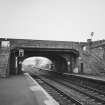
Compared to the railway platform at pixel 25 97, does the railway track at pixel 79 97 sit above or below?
below

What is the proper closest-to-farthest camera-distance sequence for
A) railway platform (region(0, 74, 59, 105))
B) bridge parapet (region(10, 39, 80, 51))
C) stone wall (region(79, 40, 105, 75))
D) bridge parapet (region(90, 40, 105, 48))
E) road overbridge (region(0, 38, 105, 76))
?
1. railway platform (region(0, 74, 59, 105))
2. road overbridge (region(0, 38, 105, 76))
3. bridge parapet (region(90, 40, 105, 48))
4. bridge parapet (region(10, 39, 80, 51))
5. stone wall (region(79, 40, 105, 75))

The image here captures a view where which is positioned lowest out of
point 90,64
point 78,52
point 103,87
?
point 103,87

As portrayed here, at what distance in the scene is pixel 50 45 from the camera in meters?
28.9

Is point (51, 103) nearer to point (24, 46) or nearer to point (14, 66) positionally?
point (24, 46)

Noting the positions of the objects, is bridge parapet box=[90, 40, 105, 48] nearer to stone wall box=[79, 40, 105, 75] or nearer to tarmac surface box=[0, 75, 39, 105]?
stone wall box=[79, 40, 105, 75]

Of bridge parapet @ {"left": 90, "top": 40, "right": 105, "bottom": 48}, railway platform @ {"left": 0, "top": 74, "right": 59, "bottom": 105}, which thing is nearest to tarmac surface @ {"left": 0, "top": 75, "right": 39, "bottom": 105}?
railway platform @ {"left": 0, "top": 74, "right": 59, "bottom": 105}

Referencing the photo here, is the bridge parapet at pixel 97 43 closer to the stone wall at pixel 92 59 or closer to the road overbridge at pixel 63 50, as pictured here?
the road overbridge at pixel 63 50

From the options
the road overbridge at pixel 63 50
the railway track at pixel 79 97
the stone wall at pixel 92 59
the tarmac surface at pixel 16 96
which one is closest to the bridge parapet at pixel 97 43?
the road overbridge at pixel 63 50

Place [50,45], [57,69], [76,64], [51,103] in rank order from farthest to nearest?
[57,69] < [76,64] < [50,45] < [51,103]

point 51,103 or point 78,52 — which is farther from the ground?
point 78,52

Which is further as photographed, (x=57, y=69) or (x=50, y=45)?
(x=57, y=69)

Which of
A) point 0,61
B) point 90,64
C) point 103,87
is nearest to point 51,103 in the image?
point 103,87

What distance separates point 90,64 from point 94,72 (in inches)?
68.8

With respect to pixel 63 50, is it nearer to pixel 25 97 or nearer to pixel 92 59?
pixel 92 59
